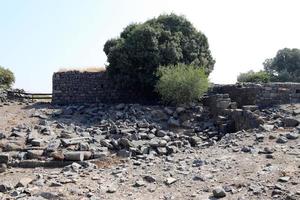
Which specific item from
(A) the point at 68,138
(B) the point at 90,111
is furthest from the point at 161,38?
(A) the point at 68,138

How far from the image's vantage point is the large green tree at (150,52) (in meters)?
20.9

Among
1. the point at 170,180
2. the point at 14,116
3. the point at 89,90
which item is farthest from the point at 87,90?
the point at 170,180

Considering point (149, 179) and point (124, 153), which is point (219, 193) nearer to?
point (149, 179)

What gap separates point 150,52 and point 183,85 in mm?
3212

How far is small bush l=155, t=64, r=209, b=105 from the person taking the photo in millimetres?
18422

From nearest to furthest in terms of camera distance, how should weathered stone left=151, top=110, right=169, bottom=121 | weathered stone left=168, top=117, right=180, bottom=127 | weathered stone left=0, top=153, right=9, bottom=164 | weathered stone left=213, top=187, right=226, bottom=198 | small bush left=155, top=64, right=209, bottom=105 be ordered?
weathered stone left=213, top=187, right=226, bottom=198 → weathered stone left=0, top=153, right=9, bottom=164 → weathered stone left=168, top=117, right=180, bottom=127 → weathered stone left=151, top=110, right=169, bottom=121 → small bush left=155, top=64, right=209, bottom=105

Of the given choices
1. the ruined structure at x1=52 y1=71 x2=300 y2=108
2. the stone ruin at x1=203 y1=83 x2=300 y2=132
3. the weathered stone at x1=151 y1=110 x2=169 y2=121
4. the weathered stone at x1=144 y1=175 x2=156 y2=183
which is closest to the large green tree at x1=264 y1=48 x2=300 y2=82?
the ruined structure at x1=52 y1=71 x2=300 y2=108

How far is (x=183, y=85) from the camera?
18.4 m

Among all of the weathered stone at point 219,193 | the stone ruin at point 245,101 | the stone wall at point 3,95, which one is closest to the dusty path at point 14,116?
the stone wall at point 3,95

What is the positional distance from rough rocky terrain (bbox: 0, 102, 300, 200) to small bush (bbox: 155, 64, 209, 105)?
70cm

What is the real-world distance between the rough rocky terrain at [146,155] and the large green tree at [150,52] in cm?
241

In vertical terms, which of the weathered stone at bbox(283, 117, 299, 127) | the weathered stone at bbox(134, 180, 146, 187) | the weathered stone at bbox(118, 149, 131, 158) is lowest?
the weathered stone at bbox(134, 180, 146, 187)

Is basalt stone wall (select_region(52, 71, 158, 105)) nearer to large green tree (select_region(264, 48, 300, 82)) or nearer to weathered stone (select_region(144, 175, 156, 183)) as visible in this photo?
weathered stone (select_region(144, 175, 156, 183))

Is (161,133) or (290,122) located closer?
(290,122)
